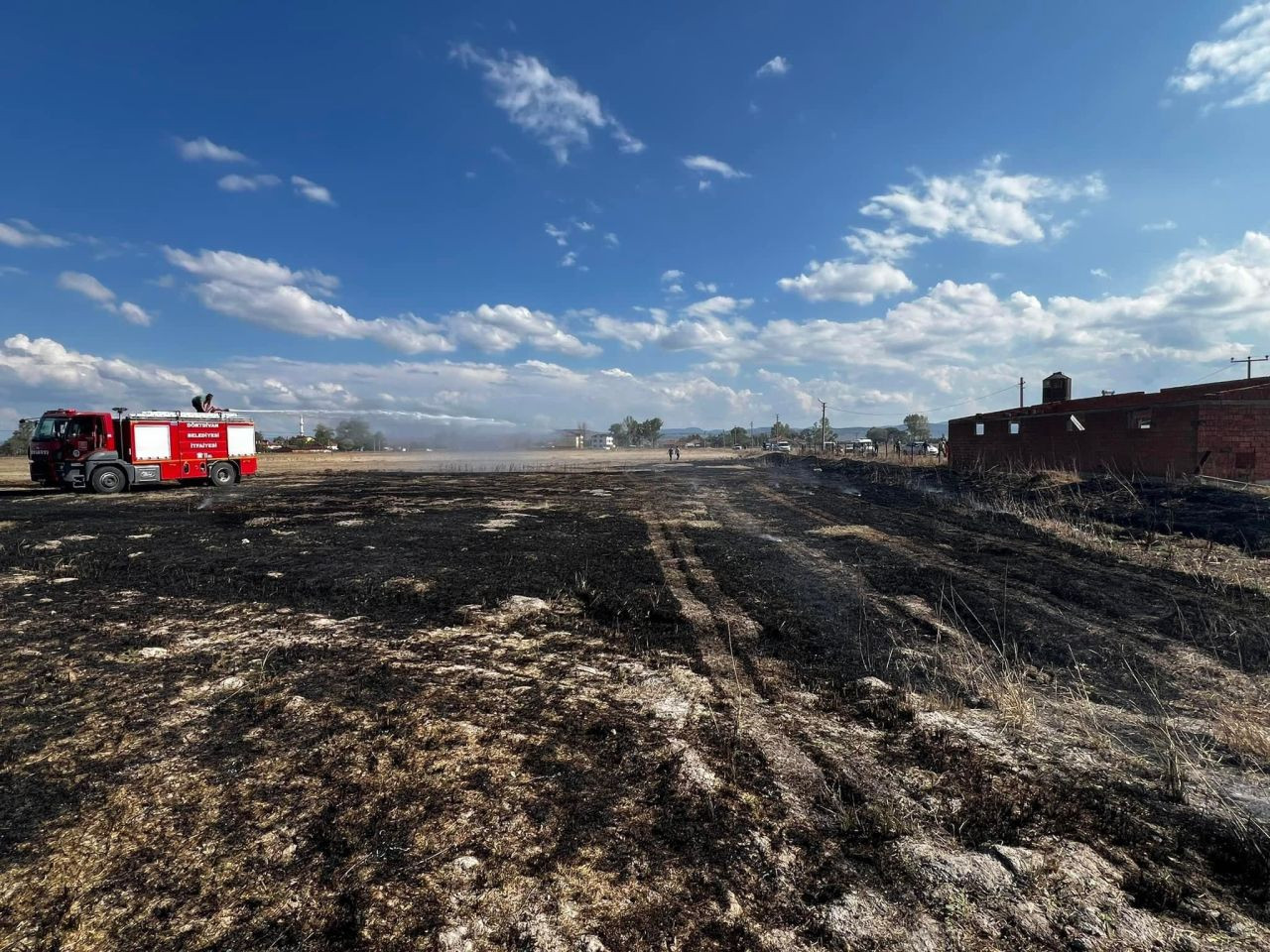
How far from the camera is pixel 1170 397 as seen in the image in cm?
2183

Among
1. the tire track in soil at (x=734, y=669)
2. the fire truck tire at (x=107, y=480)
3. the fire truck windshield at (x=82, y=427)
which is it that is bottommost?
the tire track in soil at (x=734, y=669)

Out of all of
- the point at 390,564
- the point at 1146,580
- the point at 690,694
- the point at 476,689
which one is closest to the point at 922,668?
the point at 690,694

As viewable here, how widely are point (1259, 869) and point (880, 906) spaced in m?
1.70

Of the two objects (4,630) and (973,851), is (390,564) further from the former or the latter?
(973,851)

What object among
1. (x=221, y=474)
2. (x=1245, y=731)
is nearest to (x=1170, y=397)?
(x=1245, y=731)

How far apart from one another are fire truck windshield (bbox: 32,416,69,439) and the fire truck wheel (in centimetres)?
421

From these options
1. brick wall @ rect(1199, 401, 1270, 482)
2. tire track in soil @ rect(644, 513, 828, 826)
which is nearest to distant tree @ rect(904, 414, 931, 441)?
brick wall @ rect(1199, 401, 1270, 482)

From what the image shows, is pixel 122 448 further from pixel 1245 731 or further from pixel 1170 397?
pixel 1170 397

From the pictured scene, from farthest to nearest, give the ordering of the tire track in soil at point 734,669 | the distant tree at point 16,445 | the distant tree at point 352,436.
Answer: the distant tree at point 352,436
the distant tree at point 16,445
the tire track in soil at point 734,669

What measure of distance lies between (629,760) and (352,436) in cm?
8260

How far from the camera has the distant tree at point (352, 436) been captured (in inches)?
2896

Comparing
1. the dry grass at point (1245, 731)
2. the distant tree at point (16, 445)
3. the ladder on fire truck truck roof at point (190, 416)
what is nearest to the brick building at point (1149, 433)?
the dry grass at point (1245, 731)

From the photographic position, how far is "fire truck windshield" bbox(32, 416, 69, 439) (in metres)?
17.8

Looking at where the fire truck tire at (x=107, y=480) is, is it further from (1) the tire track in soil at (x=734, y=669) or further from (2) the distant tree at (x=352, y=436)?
(2) the distant tree at (x=352, y=436)
